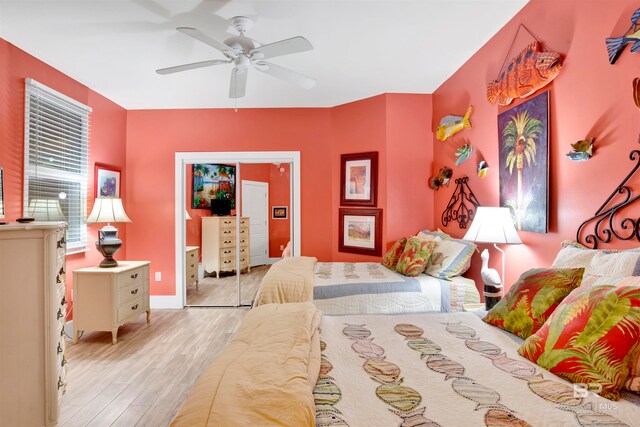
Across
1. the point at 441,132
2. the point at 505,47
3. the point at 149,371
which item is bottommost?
the point at 149,371

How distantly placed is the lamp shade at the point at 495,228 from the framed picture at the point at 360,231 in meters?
1.68

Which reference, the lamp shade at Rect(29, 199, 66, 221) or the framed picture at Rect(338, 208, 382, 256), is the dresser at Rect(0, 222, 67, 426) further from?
the framed picture at Rect(338, 208, 382, 256)

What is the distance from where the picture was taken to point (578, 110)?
6.05ft

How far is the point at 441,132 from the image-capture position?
356 cm

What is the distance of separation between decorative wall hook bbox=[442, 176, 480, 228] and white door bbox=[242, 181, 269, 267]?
7.55ft

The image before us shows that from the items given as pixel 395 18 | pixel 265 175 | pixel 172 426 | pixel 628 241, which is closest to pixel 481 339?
pixel 628 241

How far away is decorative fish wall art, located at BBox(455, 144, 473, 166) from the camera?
3113 mm

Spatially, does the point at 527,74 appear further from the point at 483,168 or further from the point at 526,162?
the point at 483,168

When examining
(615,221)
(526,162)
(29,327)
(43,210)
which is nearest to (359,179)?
(526,162)

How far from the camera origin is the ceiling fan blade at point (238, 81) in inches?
102

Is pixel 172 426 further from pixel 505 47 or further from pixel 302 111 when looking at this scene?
pixel 302 111

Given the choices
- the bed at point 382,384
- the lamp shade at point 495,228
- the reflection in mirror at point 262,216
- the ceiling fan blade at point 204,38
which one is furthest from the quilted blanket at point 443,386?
the reflection in mirror at point 262,216

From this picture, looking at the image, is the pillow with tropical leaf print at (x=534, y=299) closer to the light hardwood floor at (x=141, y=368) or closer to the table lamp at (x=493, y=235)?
the table lamp at (x=493, y=235)

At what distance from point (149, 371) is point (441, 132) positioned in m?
3.51
